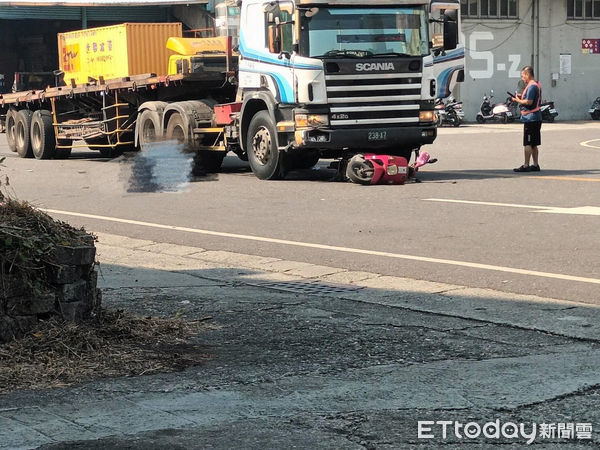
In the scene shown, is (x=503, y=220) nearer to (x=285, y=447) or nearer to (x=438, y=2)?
(x=438, y=2)

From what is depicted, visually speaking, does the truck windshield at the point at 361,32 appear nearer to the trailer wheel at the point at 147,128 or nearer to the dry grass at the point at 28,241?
the trailer wheel at the point at 147,128

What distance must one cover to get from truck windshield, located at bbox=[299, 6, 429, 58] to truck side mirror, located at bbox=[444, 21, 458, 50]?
1.60ft

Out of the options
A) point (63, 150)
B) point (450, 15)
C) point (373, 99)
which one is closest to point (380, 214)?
point (373, 99)

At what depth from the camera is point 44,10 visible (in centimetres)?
4616

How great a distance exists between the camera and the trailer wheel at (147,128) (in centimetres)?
2206

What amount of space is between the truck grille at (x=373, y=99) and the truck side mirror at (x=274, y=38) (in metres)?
1.06

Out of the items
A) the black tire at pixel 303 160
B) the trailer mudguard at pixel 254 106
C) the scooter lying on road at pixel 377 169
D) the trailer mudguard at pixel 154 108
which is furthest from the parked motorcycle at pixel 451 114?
the scooter lying on road at pixel 377 169

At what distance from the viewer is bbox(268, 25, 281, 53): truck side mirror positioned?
18688 millimetres

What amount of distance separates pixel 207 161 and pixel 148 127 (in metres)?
1.50

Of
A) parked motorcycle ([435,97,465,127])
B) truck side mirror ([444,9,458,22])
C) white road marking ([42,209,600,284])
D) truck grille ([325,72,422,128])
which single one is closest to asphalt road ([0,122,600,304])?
white road marking ([42,209,600,284])

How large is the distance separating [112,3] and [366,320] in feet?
125

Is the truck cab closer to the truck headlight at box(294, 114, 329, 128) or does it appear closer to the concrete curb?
the truck headlight at box(294, 114, 329, 128)

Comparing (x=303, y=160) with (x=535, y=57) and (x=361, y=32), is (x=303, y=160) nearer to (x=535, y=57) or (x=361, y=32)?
(x=361, y=32)

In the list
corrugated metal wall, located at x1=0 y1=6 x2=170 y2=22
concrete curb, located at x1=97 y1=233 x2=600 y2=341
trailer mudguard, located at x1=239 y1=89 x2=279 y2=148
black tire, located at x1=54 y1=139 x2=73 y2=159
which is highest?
corrugated metal wall, located at x1=0 y1=6 x2=170 y2=22
